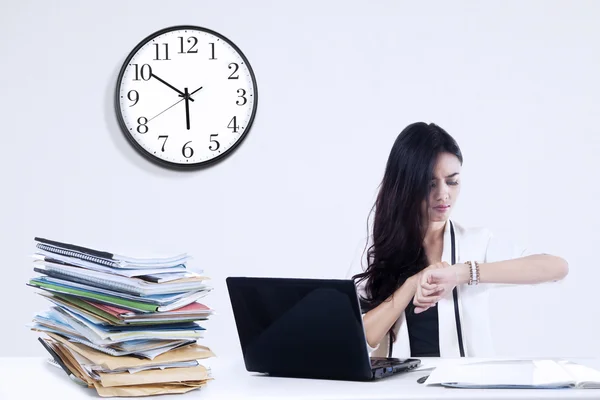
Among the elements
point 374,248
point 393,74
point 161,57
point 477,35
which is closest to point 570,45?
point 477,35

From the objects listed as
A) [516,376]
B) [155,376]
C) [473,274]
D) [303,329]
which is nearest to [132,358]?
[155,376]

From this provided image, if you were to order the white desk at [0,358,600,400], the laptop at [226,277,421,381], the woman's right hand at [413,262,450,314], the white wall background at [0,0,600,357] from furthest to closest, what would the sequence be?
the white wall background at [0,0,600,357] < the woman's right hand at [413,262,450,314] < the laptop at [226,277,421,381] < the white desk at [0,358,600,400]

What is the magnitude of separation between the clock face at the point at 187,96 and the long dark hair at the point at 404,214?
0.88m

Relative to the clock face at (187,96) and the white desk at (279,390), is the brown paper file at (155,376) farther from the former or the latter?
the clock face at (187,96)

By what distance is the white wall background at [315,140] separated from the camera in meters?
2.89

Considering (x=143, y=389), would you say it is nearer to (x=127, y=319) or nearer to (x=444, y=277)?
(x=127, y=319)

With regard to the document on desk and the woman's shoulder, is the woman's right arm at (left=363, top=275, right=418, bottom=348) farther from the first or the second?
the document on desk

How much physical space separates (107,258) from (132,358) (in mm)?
166

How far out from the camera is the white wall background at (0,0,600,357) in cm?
289

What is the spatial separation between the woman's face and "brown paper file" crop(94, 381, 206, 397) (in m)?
1.09

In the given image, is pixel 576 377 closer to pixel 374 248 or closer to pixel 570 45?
pixel 374 248

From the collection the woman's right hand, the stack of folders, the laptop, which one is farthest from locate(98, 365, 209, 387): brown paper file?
the woman's right hand

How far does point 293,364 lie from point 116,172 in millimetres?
1723

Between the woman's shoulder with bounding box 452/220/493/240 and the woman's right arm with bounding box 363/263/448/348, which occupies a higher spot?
the woman's shoulder with bounding box 452/220/493/240
